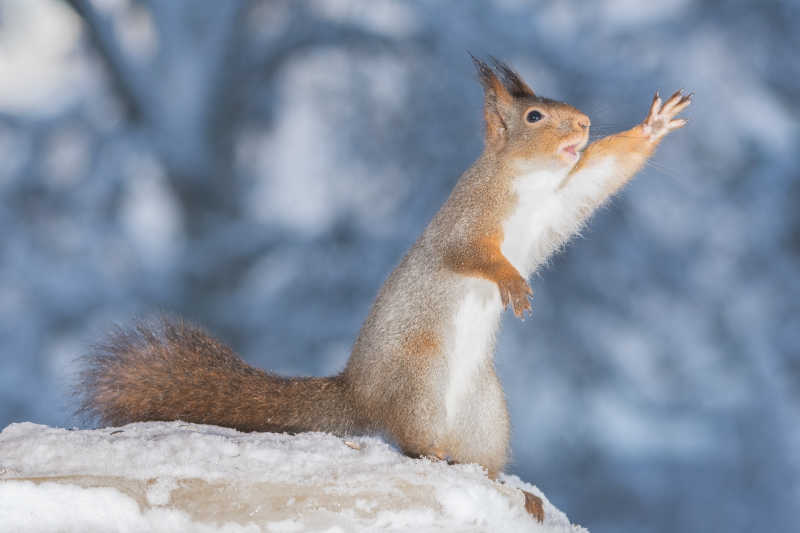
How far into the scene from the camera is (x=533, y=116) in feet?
8.76

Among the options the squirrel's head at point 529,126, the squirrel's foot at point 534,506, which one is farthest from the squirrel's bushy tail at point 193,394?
the squirrel's head at point 529,126

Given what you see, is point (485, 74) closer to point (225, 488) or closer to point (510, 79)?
point (510, 79)

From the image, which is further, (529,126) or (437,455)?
(529,126)

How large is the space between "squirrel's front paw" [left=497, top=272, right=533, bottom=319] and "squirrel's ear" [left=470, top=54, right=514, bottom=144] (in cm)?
61

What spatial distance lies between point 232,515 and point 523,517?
29.0 inches

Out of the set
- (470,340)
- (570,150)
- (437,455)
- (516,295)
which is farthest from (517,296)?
(570,150)

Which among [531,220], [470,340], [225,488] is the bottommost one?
[225,488]

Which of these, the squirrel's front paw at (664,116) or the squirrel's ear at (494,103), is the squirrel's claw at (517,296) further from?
the squirrel's front paw at (664,116)

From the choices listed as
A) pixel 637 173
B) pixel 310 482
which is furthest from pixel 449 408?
pixel 637 173

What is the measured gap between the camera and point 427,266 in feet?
8.32

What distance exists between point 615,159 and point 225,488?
5.40 feet

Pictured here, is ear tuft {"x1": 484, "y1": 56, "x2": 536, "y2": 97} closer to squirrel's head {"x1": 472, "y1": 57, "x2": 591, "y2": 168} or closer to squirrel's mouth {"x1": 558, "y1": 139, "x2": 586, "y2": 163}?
squirrel's head {"x1": 472, "y1": 57, "x2": 591, "y2": 168}

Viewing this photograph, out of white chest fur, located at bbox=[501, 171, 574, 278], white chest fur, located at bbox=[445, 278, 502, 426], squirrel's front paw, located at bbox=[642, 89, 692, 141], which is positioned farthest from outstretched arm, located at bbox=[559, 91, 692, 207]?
white chest fur, located at bbox=[445, 278, 502, 426]

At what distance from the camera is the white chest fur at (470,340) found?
2.38 meters
